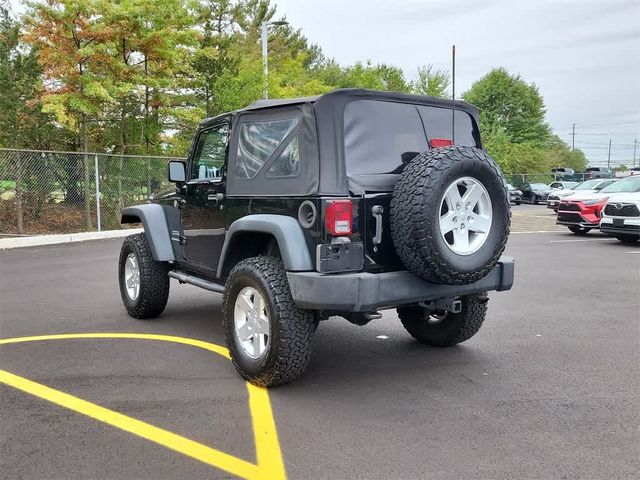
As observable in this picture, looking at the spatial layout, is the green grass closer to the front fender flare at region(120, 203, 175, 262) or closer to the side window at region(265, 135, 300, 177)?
the front fender flare at region(120, 203, 175, 262)

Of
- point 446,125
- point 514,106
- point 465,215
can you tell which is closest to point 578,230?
point 446,125

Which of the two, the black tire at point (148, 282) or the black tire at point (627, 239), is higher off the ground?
the black tire at point (148, 282)

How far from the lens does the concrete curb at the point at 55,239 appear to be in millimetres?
13101

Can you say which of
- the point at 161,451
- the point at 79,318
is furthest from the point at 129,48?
the point at 161,451

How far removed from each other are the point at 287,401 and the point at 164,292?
2613 millimetres

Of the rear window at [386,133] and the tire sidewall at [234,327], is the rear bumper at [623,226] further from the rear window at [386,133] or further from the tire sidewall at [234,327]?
the tire sidewall at [234,327]

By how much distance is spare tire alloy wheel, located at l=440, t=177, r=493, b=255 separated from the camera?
3879 millimetres

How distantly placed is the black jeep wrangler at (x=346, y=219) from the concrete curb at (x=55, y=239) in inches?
405

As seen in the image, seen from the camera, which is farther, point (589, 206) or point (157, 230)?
point (589, 206)

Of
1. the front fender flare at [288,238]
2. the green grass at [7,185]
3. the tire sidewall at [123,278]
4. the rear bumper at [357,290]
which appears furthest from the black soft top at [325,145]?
the green grass at [7,185]

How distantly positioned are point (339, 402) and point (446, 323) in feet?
5.34

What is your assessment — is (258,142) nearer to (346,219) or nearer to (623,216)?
(346,219)

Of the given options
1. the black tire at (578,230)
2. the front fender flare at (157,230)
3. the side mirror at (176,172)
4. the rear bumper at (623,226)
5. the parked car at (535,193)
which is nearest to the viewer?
the side mirror at (176,172)

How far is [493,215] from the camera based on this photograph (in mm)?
4070
